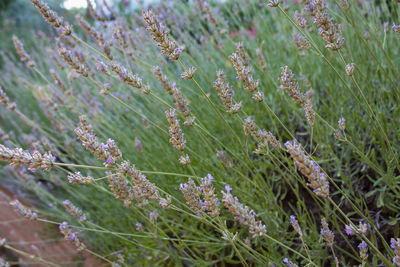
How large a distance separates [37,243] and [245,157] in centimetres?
171

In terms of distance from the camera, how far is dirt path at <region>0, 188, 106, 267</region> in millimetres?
2085

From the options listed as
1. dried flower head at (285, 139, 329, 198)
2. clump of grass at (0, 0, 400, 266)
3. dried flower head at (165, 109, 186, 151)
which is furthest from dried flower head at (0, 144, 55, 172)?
dried flower head at (285, 139, 329, 198)

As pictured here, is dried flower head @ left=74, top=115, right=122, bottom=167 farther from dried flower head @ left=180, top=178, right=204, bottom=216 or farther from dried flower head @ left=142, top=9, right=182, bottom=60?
dried flower head @ left=142, top=9, right=182, bottom=60

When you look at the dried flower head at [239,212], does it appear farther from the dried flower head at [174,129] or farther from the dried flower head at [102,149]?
the dried flower head at [102,149]

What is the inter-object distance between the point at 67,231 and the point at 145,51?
1467 mm

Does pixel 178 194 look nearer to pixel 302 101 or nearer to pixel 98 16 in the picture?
pixel 302 101

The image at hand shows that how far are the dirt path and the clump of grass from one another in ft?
0.38

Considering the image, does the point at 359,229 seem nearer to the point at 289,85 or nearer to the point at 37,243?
the point at 289,85

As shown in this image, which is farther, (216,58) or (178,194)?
(216,58)

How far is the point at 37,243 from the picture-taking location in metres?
2.51

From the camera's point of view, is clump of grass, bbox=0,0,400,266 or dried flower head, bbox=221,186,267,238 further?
clump of grass, bbox=0,0,400,266

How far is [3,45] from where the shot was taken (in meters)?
6.83

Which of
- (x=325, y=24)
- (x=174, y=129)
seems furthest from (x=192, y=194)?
(x=325, y=24)

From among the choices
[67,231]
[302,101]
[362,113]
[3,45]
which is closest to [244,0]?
[362,113]
